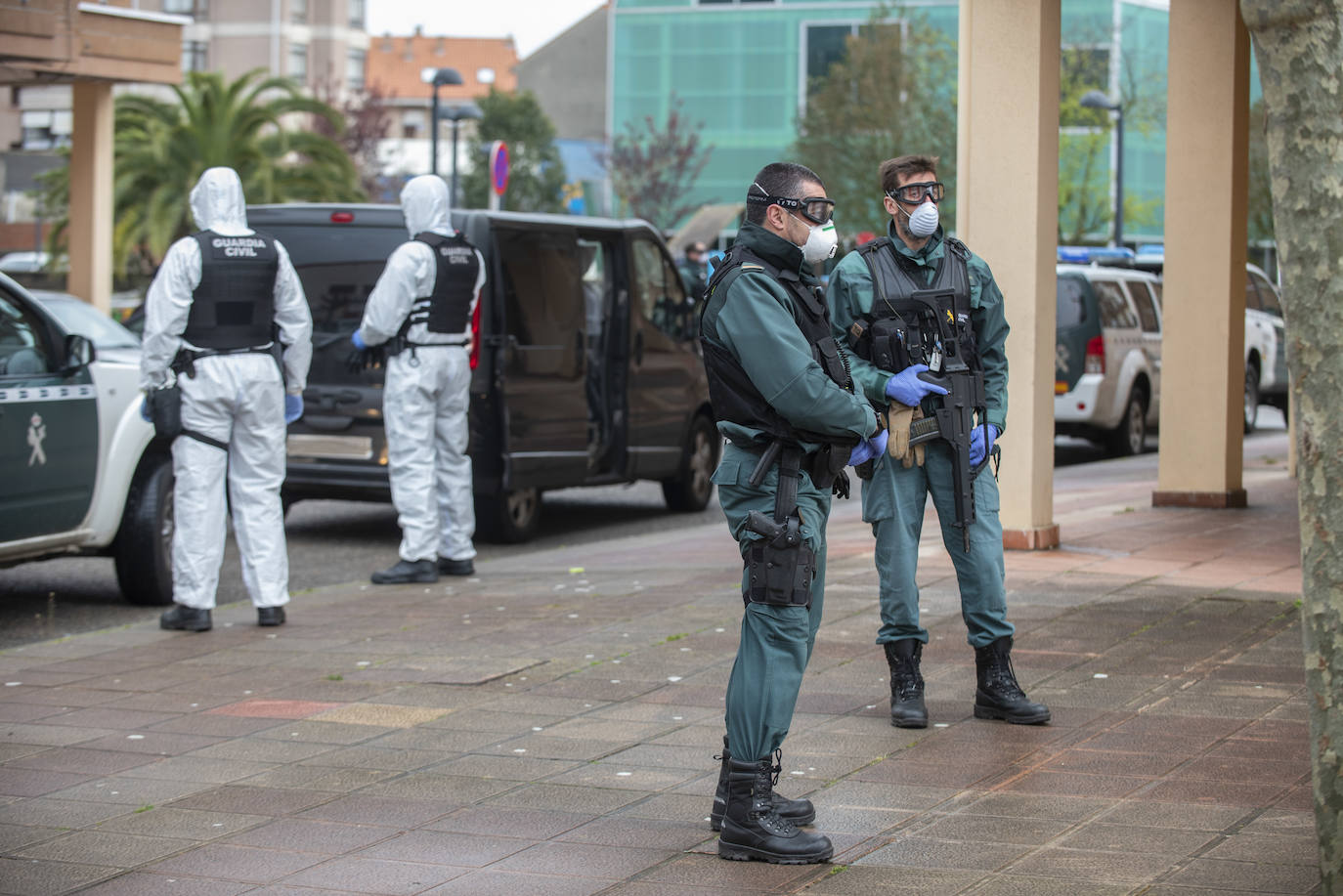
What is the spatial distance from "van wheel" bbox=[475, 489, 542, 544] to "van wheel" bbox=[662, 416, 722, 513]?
63.6 inches

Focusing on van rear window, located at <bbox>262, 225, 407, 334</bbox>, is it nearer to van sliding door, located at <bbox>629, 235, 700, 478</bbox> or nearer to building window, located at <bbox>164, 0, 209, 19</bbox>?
van sliding door, located at <bbox>629, 235, 700, 478</bbox>

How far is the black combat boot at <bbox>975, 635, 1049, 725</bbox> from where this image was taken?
587 cm

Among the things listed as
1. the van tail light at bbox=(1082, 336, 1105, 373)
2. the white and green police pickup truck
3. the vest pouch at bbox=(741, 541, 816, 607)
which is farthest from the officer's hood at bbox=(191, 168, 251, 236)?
the van tail light at bbox=(1082, 336, 1105, 373)

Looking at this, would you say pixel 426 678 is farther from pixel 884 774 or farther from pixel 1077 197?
pixel 1077 197

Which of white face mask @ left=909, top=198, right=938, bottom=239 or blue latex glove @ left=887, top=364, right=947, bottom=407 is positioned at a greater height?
white face mask @ left=909, top=198, right=938, bottom=239

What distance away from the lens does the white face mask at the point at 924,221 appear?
18.9 feet

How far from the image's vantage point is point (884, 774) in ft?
17.3

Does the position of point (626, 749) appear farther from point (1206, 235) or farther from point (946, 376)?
point (1206, 235)

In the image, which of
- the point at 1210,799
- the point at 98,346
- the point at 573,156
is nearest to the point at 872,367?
the point at 1210,799

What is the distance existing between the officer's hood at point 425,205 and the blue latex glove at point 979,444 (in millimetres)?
4536

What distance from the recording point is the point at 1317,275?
3.56 m

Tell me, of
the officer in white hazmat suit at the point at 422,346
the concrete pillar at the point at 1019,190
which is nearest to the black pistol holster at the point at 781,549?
the concrete pillar at the point at 1019,190

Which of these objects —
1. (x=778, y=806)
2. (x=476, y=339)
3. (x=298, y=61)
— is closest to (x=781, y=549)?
(x=778, y=806)

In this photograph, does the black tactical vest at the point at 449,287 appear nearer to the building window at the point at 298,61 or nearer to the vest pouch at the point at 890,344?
the vest pouch at the point at 890,344
